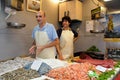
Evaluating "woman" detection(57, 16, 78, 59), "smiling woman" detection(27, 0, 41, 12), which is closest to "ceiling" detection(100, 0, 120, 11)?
"woman" detection(57, 16, 78, 59)

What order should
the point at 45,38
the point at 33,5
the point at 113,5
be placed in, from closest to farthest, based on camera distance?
the point at 45,38, the point at 33,5, the point at 113,5

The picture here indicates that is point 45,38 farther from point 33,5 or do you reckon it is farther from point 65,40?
point 33,5

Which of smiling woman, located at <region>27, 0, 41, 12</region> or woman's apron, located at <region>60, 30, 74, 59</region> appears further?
woman's apron, located at <region>60, 30, 74, 59</region>

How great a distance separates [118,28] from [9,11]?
2.22 metres

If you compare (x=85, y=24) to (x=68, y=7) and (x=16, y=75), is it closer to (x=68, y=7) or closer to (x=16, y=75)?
(x=68, y=7)

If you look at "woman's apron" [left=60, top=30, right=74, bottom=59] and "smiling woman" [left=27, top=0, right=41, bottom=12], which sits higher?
"smiling woman" [left=27, top=0, right=41, bottom=12]

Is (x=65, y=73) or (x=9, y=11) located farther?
(x=9, y=11)

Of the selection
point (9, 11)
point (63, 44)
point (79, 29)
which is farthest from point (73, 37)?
point (9, 11)

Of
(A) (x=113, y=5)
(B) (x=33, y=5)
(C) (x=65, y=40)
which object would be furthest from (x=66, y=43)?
(A) (x=113, y=5)

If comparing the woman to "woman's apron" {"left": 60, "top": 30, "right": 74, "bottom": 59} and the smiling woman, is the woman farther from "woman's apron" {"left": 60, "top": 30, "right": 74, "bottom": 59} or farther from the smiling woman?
the smiling woman

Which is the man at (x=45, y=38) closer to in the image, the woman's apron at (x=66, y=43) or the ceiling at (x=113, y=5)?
the woman's apron at (x=66, y=43)

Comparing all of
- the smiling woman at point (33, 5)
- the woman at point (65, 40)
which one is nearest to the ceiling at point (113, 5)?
the woman at point (65, 40)

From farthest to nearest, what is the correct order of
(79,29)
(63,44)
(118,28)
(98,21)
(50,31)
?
(79,29), (98,21), (118,28), (63,44), (50,31)

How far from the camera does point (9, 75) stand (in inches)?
52.0
